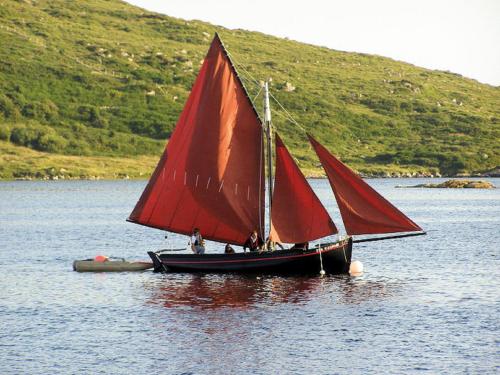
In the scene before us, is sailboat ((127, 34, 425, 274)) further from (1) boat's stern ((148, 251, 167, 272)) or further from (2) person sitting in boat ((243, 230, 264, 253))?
(2) person sitting in boat ((243, 230, 264, 253))

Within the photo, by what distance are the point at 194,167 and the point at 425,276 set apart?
16.8 m

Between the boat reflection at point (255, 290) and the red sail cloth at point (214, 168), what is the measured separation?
2995mm

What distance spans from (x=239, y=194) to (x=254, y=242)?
3.18m

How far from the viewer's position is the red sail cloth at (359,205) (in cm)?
5594

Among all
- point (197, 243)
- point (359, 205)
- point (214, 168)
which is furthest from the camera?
point (197, 243)

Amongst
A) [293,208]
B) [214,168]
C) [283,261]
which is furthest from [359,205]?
[214,168]

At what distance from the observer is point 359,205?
56.5 m

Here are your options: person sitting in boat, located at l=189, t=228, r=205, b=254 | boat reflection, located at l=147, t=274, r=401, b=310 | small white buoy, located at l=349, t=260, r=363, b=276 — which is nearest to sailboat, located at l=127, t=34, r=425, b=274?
person sitting in boat, located at l=189, t=228, r=205, b=254

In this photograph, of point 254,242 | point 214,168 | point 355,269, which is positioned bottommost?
point 355,269

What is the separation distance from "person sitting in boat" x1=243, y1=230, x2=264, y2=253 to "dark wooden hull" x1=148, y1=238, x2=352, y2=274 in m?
0.93

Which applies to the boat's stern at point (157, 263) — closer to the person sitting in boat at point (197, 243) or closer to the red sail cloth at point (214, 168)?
the red sail cloth at point (214, 168)

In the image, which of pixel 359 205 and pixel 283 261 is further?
pixel 283 261

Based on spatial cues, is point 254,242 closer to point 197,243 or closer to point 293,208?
point 293,208

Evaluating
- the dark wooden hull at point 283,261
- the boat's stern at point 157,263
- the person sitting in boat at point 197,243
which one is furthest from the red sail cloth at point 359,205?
the boat's stern at point 157,263
